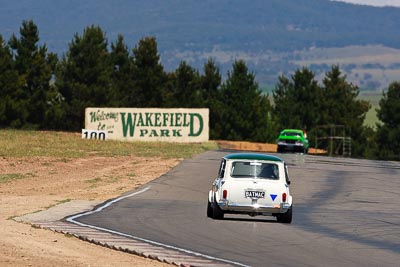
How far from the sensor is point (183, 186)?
132ft

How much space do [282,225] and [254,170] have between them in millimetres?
1751

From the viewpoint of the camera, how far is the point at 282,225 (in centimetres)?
2750

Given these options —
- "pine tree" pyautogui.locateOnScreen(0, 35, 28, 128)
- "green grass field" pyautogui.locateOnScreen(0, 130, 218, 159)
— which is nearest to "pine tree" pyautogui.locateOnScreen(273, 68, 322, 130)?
"pine tree" pyautogui.locateOnScreen(0, 35, 28, 128)

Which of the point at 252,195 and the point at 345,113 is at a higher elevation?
the point at 345,113

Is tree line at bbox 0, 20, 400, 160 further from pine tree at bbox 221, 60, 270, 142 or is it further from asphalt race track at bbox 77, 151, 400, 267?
asphalt race track at bbox 77, 151, 400, 267

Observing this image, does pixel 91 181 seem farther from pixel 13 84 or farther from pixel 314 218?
pixel 13 84

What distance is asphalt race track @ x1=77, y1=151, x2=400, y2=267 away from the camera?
21594 mm

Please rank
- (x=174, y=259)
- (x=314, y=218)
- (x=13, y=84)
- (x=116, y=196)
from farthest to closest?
(x=13, y=84), (x=116, y=196), (x=314, y=218), (x=174, y=259)

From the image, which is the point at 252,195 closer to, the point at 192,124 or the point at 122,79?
the point at 192,124

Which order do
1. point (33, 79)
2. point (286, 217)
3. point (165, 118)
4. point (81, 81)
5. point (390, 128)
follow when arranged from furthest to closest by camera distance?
point (390, 128), point (81, 81), point (33, 79), point (165, 118), point (286, 217)

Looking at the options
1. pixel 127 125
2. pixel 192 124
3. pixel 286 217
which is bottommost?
pixel 286 217

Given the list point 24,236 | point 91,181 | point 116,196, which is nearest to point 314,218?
point 116,196

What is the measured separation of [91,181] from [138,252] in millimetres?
22132

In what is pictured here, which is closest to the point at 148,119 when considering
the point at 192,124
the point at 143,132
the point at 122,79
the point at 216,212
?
the point at 143,132
